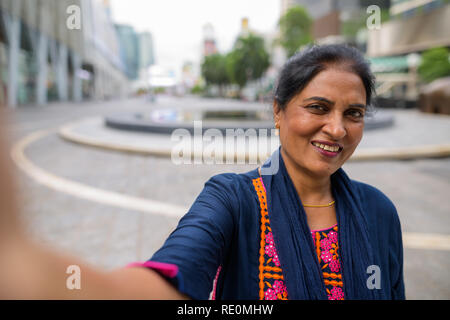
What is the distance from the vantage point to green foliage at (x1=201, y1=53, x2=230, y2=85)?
68438 millimetres

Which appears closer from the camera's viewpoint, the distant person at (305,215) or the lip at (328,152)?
the distant person at (305,215)

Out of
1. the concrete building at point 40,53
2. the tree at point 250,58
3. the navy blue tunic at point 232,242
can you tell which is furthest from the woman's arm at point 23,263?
the tree at point 250,58

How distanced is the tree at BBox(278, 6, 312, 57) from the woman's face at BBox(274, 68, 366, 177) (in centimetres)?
3313

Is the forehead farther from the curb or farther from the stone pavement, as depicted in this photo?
the curb

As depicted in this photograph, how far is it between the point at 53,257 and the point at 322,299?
98cm

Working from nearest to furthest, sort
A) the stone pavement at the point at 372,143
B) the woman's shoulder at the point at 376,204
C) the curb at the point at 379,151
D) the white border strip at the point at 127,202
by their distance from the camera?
the woman's shoulder at the point at 376,204 → the white border strip at the point at 127,202 → the curb at the point at 379,151 → the stone pavement at the point at 372,143

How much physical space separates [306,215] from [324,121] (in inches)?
16.2

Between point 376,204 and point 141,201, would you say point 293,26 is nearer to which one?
point 141,201

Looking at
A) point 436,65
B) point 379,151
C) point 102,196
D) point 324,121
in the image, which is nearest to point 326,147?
point 324,121

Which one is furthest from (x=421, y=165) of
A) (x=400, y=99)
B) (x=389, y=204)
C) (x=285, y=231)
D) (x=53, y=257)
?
(x=400, y=99)

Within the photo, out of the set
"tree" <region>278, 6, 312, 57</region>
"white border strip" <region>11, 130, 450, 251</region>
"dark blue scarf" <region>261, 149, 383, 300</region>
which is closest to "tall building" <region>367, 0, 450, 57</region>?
"tree" <region>278, 6, 312, 57</region>

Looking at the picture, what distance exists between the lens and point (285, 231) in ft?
4.01

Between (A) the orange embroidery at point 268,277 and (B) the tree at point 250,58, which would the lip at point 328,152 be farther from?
(B) the tree at point 250,58

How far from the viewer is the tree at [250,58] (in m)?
37.8
